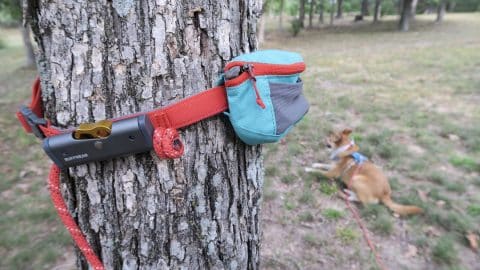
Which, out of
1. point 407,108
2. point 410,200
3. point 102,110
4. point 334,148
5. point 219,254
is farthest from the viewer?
point 407,108

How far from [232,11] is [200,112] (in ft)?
1.10

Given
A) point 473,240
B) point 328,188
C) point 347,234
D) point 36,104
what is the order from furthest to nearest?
point 328,188, point 347,234, point 473,240, point 36,104

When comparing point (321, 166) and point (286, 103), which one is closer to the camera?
point (286, 103)

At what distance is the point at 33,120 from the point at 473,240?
3164 mm

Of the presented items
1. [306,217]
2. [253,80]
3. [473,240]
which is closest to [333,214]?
[306,217]

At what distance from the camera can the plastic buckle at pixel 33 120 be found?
1028 millimetres

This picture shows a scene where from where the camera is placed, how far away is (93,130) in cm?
95

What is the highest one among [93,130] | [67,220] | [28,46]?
[93,130]

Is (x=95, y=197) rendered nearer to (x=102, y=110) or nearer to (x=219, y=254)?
(x=102, y=110)

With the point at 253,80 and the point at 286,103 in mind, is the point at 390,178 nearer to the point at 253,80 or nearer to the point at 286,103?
the point at 286,103

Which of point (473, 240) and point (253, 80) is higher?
point (253, 80)

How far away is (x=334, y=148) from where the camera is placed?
13.2 feet

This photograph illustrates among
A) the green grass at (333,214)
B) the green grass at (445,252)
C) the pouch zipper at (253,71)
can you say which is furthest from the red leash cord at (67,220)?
the green grass at (445,252)

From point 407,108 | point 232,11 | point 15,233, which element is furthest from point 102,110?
point 407,108
